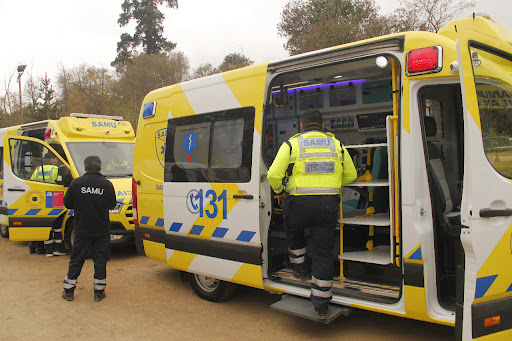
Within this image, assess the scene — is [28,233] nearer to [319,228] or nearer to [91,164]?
[91,164]

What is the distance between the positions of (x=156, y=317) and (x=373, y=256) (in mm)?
2435

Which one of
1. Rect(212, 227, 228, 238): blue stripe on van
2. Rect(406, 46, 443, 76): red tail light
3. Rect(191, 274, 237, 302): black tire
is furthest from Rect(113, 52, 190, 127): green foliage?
Rect(406, 46, 443, 76): red tail light

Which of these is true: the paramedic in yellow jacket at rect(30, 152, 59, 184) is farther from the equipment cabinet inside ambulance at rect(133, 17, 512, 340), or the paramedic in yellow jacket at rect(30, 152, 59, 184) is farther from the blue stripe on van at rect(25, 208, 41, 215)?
the equipment cabinet inside ambulance at rect(133, 17, 512, 340)

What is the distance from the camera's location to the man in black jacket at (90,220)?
195 inches

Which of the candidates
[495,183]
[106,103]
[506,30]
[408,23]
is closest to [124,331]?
[495,183]

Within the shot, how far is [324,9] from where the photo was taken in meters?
21.3

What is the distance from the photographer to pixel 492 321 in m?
2.48

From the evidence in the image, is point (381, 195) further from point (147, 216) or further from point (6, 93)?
point (6, 93)

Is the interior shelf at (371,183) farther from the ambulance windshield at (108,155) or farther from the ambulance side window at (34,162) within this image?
the ambulance side window at (34,162)

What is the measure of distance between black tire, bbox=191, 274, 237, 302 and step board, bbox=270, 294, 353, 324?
949mm

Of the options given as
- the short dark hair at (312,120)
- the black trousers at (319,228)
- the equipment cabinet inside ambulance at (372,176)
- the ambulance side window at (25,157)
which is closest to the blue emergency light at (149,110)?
the equipment cabinet inside ambulance at (372,176)

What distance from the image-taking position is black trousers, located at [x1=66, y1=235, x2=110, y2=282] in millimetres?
4980

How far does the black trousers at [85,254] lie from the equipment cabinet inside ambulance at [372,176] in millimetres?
473

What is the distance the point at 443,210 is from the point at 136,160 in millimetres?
3855
